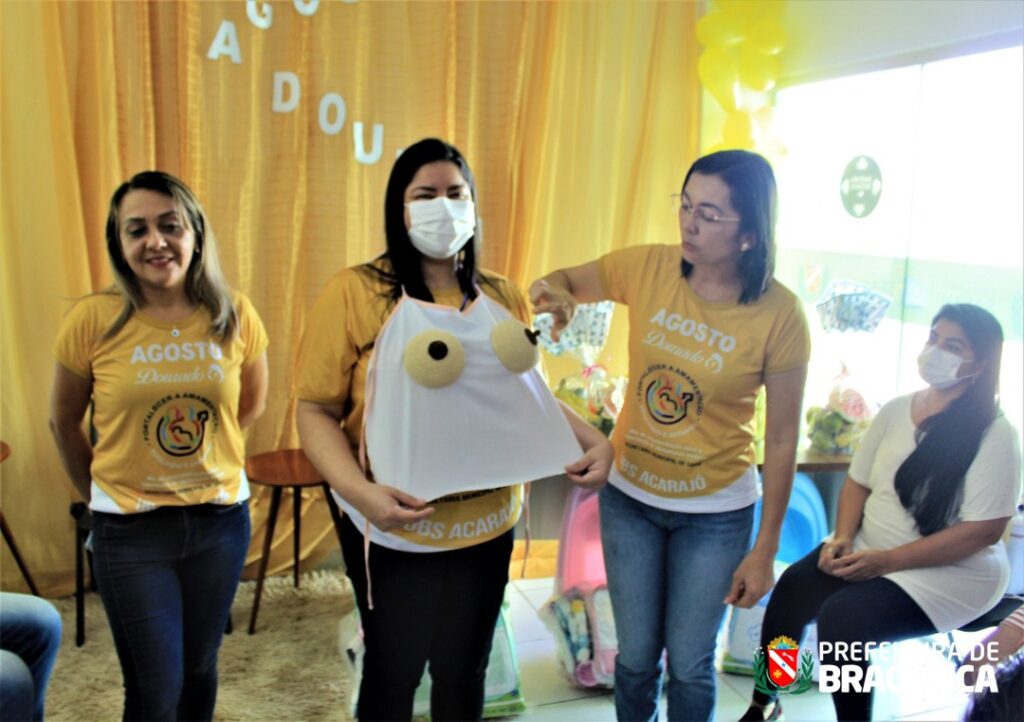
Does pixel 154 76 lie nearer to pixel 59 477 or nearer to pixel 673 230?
pixel 59 477

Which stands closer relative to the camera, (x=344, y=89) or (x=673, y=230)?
(x=344, y=89)

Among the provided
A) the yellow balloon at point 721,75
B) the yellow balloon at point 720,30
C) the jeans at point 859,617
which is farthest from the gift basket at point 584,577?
the yellow balloon at point 720,30

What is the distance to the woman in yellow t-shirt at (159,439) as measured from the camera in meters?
1.57

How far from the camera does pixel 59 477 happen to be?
2.86 meters

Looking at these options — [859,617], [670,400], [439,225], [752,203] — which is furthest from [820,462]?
[439,225]

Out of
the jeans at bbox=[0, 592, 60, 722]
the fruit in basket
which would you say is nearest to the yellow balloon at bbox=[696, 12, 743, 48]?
the fruit in basket

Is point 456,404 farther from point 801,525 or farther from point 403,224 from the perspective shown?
point 801,525

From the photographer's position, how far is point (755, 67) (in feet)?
10.0

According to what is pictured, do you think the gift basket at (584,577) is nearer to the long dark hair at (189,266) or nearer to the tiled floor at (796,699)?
the tiled floor at (796,699)

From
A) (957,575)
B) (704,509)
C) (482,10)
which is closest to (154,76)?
(482,10)

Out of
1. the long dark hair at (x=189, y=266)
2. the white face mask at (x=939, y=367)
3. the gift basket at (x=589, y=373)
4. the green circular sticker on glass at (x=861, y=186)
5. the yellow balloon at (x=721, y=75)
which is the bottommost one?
the gift basket at (x=589, y=373)

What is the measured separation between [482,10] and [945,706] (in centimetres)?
271

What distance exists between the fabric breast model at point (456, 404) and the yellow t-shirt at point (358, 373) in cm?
4

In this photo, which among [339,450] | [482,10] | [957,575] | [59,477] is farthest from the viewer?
[482,10]
